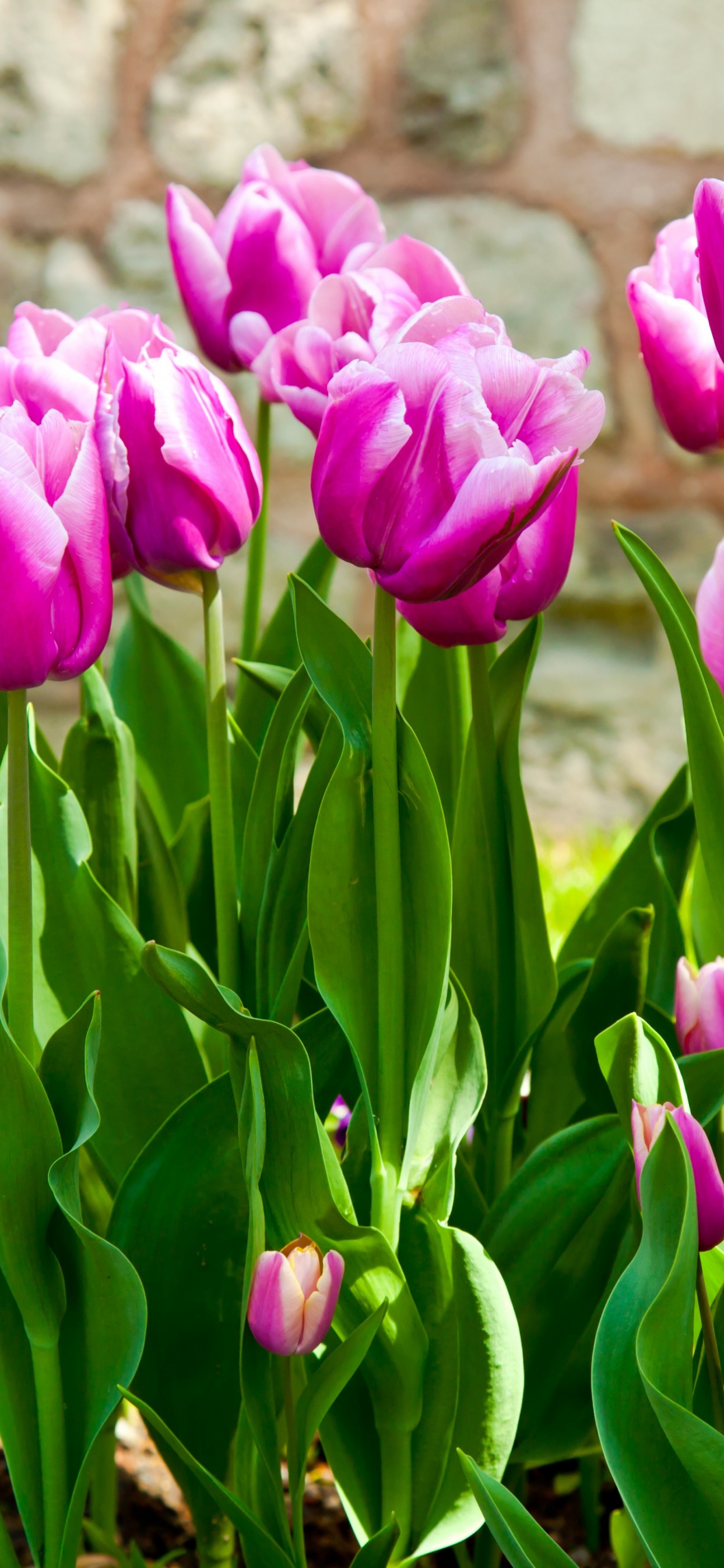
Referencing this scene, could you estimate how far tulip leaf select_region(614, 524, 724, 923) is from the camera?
50 centimetres

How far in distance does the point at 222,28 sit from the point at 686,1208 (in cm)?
180

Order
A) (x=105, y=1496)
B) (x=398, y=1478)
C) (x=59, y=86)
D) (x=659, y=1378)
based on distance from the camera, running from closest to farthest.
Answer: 1. (x=659, y=1378)
2. (x=398, y=1478)
3. (x=105, y=1496)
4. (x=59, y=86)

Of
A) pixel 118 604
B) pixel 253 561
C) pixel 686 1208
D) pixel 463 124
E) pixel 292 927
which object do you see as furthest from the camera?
pixel 463 124

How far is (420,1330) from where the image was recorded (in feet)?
1.52

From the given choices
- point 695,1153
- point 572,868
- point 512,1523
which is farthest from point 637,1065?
point 572,868

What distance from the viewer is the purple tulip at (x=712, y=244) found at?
0.43 metres

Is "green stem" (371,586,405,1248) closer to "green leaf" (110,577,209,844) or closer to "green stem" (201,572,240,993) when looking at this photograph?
"green stem" (201,572,240,993)

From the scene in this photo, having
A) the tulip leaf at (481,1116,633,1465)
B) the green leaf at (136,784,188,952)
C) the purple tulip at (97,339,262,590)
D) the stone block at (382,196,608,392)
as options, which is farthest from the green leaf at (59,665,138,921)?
the stone block at (382,196,608,392)

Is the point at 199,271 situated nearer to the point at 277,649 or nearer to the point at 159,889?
the point at 277,649

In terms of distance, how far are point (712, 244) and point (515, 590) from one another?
5.1 inches

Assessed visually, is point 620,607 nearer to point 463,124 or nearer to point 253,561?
point 463,124

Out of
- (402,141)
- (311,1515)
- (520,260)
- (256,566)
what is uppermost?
(402,141)

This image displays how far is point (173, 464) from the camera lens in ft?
1.50

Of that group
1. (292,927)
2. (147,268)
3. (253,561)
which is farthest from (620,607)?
(292,927)
